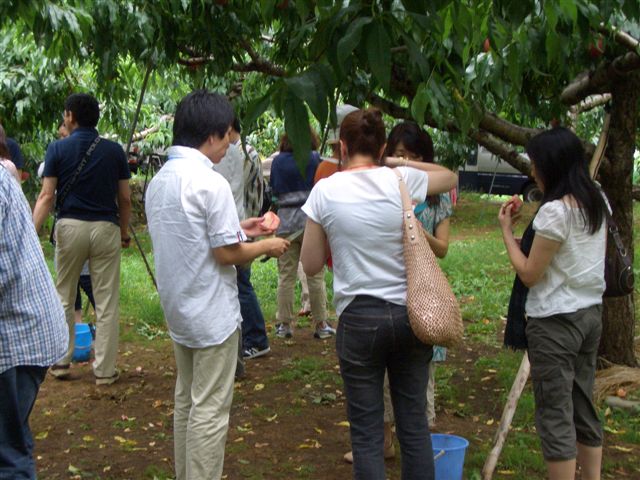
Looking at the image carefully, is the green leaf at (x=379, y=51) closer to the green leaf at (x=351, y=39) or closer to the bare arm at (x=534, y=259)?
the green leaf at (x=351, y=39)

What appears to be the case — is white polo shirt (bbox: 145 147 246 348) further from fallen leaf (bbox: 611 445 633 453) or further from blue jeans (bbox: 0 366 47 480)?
fallen leaf (bbox: 611 445 633 453)

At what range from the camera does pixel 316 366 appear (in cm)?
662

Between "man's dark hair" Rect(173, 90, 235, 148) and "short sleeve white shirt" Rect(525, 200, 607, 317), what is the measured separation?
1.33m

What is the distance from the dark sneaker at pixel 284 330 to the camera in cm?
762

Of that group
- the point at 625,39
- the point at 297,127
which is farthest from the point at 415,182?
the point at 625,39

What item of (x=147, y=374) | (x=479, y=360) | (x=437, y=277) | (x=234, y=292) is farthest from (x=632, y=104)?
(x=147, y=374)

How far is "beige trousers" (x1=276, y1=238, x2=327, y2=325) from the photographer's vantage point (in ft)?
23.8

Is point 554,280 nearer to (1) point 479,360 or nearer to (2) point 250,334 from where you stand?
(1) point 479,360

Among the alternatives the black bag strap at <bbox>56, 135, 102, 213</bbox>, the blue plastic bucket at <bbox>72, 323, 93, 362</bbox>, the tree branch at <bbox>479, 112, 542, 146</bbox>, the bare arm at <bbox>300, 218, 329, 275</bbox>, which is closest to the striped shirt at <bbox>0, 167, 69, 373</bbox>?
the bare arm at <bbox>300, 218, 329, 275</bbox>

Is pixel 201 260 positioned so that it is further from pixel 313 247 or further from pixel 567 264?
pixel 567 264

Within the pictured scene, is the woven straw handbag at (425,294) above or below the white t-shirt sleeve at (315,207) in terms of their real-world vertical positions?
below

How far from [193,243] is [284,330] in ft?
13.5

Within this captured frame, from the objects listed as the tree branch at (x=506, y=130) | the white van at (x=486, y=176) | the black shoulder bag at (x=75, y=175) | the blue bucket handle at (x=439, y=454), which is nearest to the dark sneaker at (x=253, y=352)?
the black shoulder bag at (x=75, y=175)

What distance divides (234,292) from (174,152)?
614 mm
